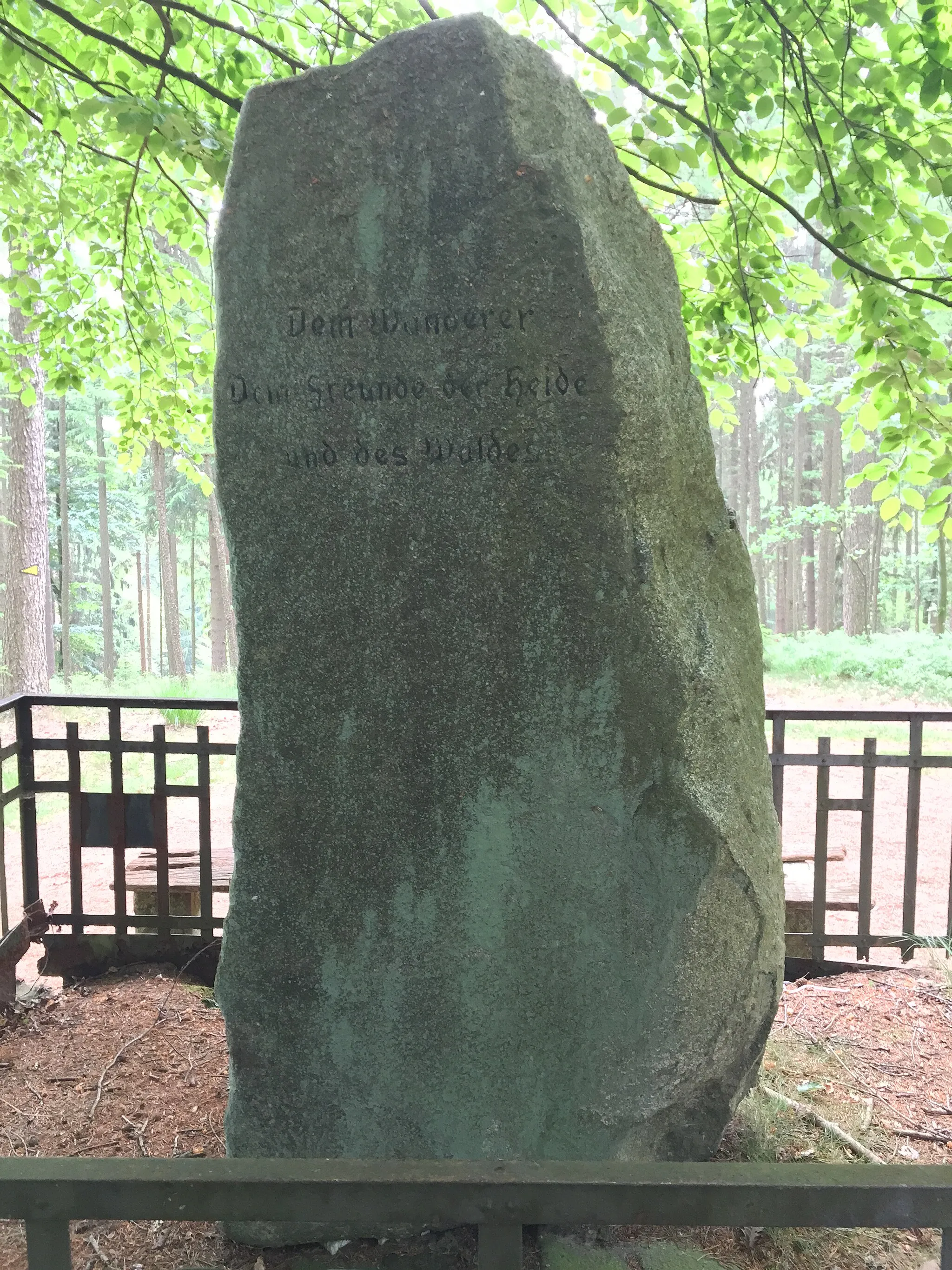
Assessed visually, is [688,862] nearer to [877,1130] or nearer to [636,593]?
[636,593]

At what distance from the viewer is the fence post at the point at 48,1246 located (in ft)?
4.22

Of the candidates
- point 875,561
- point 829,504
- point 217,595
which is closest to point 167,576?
point 217,595

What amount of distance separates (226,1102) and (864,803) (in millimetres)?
2897

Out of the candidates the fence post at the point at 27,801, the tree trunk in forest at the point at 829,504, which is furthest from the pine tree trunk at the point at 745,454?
the fence post at the point at 27,801

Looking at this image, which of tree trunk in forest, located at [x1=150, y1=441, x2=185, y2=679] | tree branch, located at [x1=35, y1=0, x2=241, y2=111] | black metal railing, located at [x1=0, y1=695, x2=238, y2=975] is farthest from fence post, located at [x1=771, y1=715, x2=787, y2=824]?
tree trunk in forest, located at [x1=150, y1=441, x2=185, y2=679]

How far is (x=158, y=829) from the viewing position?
432 cm

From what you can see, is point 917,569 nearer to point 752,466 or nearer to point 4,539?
point 752,466

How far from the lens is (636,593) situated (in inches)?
89.3

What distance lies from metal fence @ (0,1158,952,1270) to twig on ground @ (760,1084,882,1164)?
5.59 feet

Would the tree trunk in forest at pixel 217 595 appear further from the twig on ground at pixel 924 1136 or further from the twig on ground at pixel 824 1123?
the twig on ground at pixel 924 1136

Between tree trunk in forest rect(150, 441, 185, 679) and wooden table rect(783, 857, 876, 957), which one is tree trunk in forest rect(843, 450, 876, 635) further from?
wooden table rect(783, 857, 876, 957)

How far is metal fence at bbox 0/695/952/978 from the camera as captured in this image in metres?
4.21

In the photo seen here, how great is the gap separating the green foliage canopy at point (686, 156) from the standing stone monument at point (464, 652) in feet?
4.83

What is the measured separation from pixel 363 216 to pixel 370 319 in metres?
Answer: 0.24
